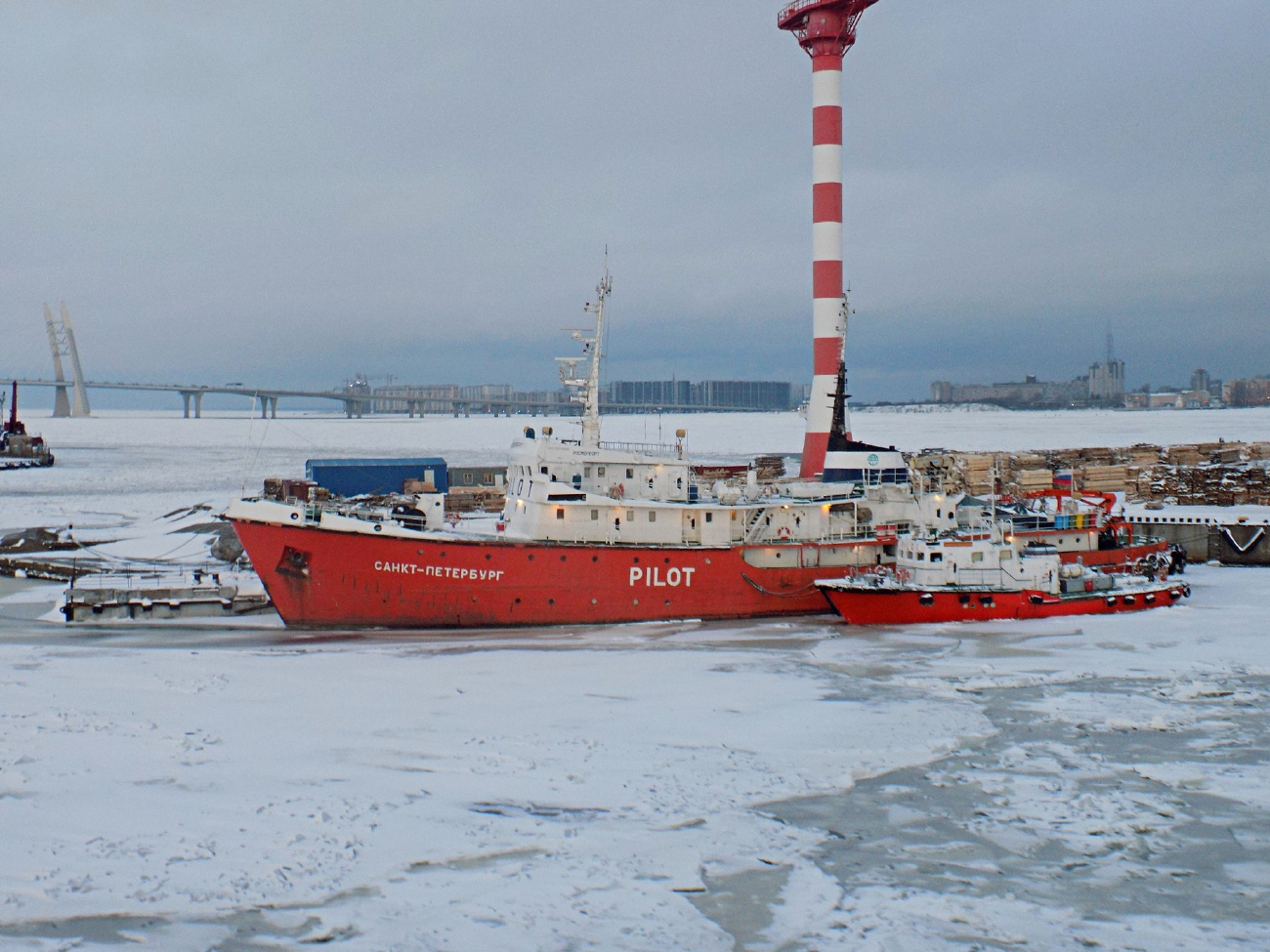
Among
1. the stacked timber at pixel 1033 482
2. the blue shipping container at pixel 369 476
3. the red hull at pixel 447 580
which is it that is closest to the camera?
the red hull at pixel 447 580

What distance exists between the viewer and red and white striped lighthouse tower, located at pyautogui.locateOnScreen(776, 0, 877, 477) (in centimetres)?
3622

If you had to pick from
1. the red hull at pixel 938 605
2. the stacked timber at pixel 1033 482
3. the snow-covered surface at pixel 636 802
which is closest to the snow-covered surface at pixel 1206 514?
the stacked timber at pixel 1033 482

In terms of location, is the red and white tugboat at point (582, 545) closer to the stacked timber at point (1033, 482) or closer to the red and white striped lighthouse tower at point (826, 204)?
the red and white striped lighthouse tower at point (826, 204)

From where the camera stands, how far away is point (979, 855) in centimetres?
1033

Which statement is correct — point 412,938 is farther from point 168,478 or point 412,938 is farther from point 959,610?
point 168,478

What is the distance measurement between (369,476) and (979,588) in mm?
28985

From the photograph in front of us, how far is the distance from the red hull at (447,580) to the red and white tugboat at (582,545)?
31 mm

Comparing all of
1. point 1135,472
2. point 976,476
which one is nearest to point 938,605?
point 1135,472

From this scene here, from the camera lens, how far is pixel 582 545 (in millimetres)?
23516

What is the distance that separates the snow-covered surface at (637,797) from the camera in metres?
8.88

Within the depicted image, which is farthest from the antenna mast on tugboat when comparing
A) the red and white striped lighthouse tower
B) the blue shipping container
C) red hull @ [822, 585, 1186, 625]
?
Result: the blue shipping container

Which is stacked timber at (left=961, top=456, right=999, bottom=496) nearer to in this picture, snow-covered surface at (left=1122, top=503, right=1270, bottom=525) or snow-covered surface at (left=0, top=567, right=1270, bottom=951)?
snow-covered surface at (left=1122, top=503, right=1270, bottom=525)

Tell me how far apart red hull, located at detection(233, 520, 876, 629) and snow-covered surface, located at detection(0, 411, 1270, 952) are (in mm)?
2771

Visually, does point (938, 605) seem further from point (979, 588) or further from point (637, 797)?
point (637, 797)
